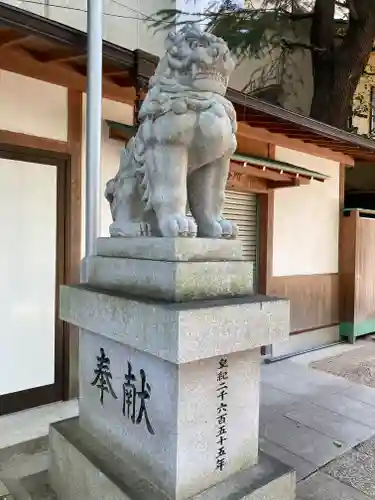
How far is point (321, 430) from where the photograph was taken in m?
4.31

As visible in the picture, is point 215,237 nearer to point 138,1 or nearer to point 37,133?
point 37,133

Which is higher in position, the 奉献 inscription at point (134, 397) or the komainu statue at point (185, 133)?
the komainu statue at point (185, 133)

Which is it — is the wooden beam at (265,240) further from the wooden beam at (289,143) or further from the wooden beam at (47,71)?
the wooden beam at (47,71)

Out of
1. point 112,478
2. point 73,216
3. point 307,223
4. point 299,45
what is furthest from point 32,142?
point 299,45

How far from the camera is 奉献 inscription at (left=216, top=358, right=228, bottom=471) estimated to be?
234cm

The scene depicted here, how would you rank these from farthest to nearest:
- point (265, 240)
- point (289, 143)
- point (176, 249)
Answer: point (289, 143) < point (265, 240) < point (176, 249)

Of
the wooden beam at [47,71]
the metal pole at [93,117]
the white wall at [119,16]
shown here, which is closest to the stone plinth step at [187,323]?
the metal pole at [93,117]

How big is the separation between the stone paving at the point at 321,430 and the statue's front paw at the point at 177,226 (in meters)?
2.20

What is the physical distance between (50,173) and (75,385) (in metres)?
2.45

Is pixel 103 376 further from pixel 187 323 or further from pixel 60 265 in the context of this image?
pixel 60 265

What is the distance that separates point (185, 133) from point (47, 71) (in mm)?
2805

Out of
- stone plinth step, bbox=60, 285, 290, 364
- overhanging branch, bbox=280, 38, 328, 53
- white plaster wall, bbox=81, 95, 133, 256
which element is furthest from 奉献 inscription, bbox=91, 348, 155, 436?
overhanging branch, bbox=280, 38, 328, 53

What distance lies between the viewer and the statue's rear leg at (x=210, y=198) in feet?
8.48

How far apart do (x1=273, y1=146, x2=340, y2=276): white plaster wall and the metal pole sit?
415 cm
